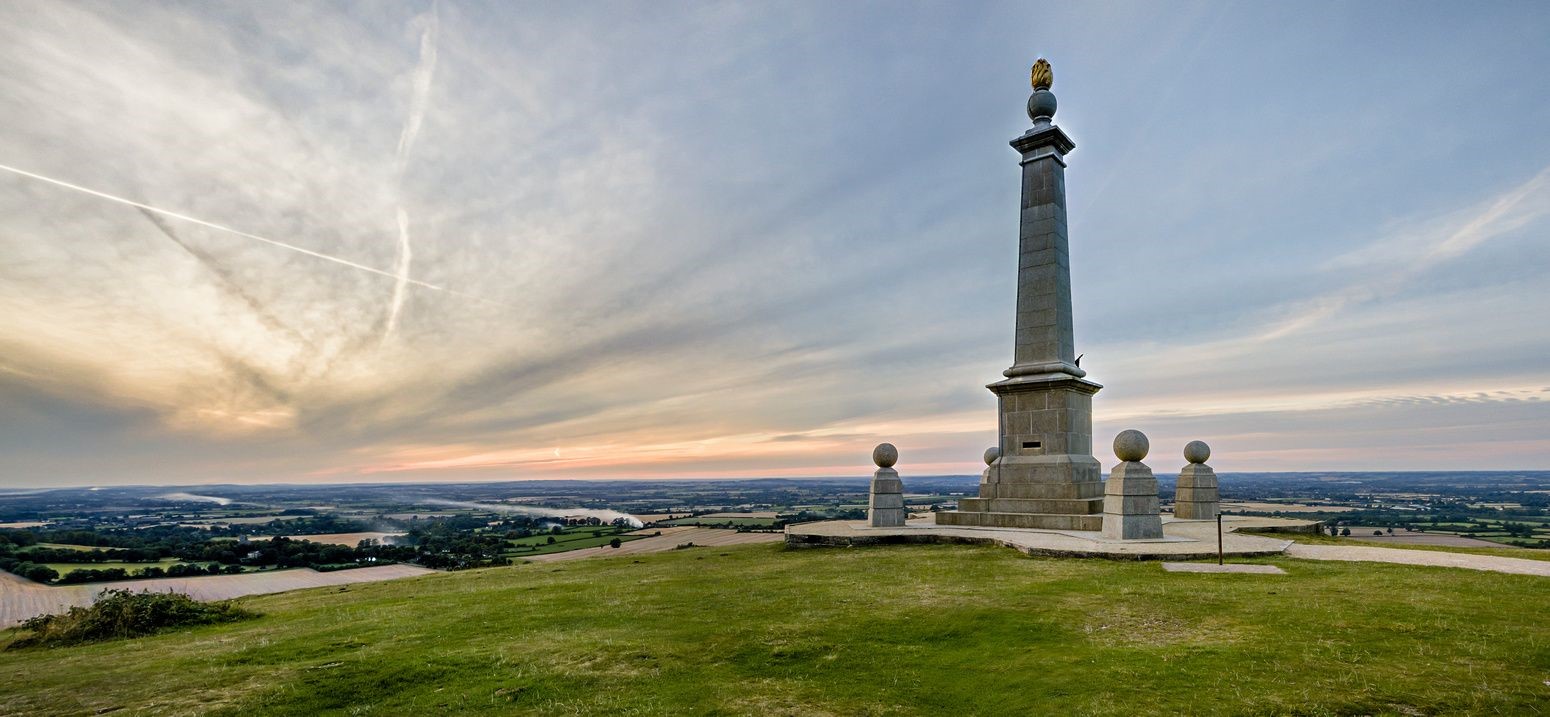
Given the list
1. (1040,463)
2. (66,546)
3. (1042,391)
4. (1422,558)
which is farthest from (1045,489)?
(66,546)

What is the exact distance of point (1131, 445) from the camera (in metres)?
18.6

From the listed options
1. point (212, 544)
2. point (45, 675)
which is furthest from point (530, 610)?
point (212, 544)

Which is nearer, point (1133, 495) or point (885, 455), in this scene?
point (1133, 495)

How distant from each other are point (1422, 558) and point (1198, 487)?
10012 millimetres

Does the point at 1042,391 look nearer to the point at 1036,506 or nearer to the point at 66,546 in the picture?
the point at 1036,506

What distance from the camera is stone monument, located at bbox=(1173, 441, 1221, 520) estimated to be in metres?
25.3

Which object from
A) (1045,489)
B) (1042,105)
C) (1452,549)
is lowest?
(1452,549)

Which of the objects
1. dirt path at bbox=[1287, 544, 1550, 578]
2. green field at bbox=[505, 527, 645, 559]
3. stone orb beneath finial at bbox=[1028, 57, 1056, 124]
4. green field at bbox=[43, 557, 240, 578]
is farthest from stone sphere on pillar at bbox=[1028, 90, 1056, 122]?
green field at bbox=[43, 557, 240, 578]

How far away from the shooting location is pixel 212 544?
72938mm

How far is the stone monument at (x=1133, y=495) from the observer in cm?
1853

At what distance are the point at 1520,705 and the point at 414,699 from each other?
10.7 meters

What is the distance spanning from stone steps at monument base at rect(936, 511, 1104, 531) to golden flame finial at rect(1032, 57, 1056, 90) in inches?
644

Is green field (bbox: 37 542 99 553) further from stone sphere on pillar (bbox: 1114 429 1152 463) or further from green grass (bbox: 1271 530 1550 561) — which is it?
green grass (bbox: 1271 530 1550 561)

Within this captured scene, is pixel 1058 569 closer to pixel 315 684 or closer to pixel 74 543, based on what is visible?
pixel 315 684
